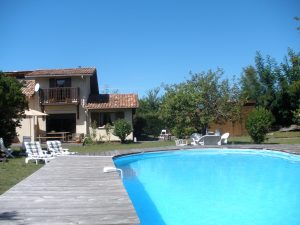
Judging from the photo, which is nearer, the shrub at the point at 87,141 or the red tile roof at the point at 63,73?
the shrub at the point at 87,141

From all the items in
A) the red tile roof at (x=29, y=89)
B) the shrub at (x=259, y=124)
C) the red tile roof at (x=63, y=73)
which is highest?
the red tile roof at (x=63, y=73)

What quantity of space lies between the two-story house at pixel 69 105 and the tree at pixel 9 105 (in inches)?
356

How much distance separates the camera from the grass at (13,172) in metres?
8.93

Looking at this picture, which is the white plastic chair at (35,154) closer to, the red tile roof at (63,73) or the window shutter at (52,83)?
the red tile roof at (63,73)

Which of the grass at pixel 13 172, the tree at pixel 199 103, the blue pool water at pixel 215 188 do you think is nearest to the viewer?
the blue pool water at pixel 215 188

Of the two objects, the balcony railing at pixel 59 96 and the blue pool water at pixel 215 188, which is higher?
the balcony railing at pixel 59 96

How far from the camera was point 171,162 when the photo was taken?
51.0 feet

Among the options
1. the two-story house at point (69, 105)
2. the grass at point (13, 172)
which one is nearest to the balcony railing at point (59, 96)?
the two-story house at point (69, 105)

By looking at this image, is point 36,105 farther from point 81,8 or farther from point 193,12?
point 193,12

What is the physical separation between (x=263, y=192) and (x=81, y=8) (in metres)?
12.5

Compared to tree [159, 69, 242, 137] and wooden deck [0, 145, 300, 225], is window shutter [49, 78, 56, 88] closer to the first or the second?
tree [159, 69, 242, 137]

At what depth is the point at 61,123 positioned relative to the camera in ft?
93.7

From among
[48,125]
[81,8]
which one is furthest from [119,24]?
[48,125]

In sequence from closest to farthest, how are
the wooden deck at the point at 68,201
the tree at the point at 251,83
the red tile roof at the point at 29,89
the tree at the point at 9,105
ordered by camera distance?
the wooden deck at the point at 68,201 < the tree at the point at 9,105 < the red tile roof at the point at 29,89 < the tree at the point at 251,83
